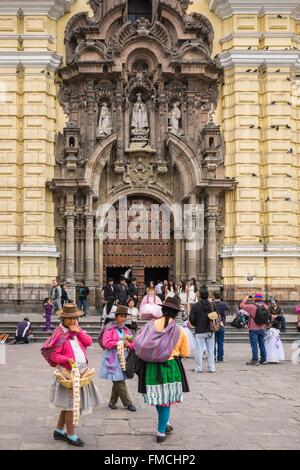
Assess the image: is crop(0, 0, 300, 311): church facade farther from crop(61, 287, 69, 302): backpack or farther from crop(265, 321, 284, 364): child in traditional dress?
crop(265, 321, 284, 364): child in traditional dress

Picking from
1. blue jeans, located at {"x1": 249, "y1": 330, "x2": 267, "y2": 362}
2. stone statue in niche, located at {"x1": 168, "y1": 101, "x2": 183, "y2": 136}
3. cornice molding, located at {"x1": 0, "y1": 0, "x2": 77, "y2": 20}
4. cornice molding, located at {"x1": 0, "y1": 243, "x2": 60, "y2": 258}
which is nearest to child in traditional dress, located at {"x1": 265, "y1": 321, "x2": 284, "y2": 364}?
blue jeans, located at {"x1": 249, "y1": 330, "x2": 267, "y2": 362}

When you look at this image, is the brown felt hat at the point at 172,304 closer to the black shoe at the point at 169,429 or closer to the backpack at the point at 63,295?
the black shoe at the point at 169,429

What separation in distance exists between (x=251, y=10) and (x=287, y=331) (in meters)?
11.5

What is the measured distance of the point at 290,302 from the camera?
74.1 feet

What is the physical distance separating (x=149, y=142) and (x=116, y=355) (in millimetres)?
15521

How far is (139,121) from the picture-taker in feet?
78.3

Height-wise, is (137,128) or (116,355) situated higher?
(137,128)

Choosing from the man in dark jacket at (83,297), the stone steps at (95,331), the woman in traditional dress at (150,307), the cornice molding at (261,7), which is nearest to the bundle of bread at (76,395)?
the woman in traditional dress at (150,307)

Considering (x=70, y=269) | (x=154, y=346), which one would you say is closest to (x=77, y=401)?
(x=154, y=346)

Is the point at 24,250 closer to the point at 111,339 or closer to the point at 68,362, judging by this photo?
the point at 111,339

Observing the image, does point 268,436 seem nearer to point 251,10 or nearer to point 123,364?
point 123,364

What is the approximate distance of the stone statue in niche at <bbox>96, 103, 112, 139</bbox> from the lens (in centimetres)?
2342

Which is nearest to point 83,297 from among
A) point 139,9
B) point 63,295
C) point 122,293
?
point 63,295

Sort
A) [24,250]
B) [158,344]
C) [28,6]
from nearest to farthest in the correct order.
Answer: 1. [158,344]
2. [24,250]
3. [28,6]
